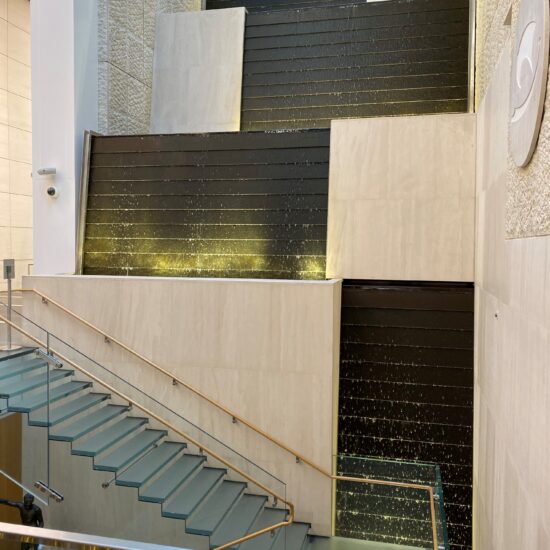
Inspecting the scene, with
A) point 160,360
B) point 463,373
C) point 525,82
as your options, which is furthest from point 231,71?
point 525,82

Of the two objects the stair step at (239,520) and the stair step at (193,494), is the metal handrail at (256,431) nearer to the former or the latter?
the stair step at (239,520)

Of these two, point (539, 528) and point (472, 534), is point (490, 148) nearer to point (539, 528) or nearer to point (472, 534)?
point (539, 528)

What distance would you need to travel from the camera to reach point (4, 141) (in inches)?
386

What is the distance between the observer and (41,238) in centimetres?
693

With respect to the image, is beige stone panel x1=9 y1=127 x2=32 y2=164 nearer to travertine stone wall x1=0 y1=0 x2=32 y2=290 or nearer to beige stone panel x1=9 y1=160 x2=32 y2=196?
travertine stone wall x1=0 y1=0 x2=32 y2=290

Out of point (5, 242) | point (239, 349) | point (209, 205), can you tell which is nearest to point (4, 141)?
point (5, 242)

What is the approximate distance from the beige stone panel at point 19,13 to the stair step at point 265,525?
979 centimetres

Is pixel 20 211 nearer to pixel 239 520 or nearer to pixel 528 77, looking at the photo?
pixel 239 520

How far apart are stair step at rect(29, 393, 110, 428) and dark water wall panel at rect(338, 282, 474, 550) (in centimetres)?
274

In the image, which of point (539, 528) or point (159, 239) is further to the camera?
point (159, 239)

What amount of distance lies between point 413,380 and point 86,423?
3.54m

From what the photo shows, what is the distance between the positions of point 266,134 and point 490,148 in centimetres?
294

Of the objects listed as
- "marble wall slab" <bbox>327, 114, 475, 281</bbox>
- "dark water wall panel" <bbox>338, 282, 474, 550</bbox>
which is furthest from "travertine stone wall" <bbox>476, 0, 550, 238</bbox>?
"dark water wall panel" <bbox>338, 282, 474, 550</bbox>

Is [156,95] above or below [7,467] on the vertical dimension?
above
